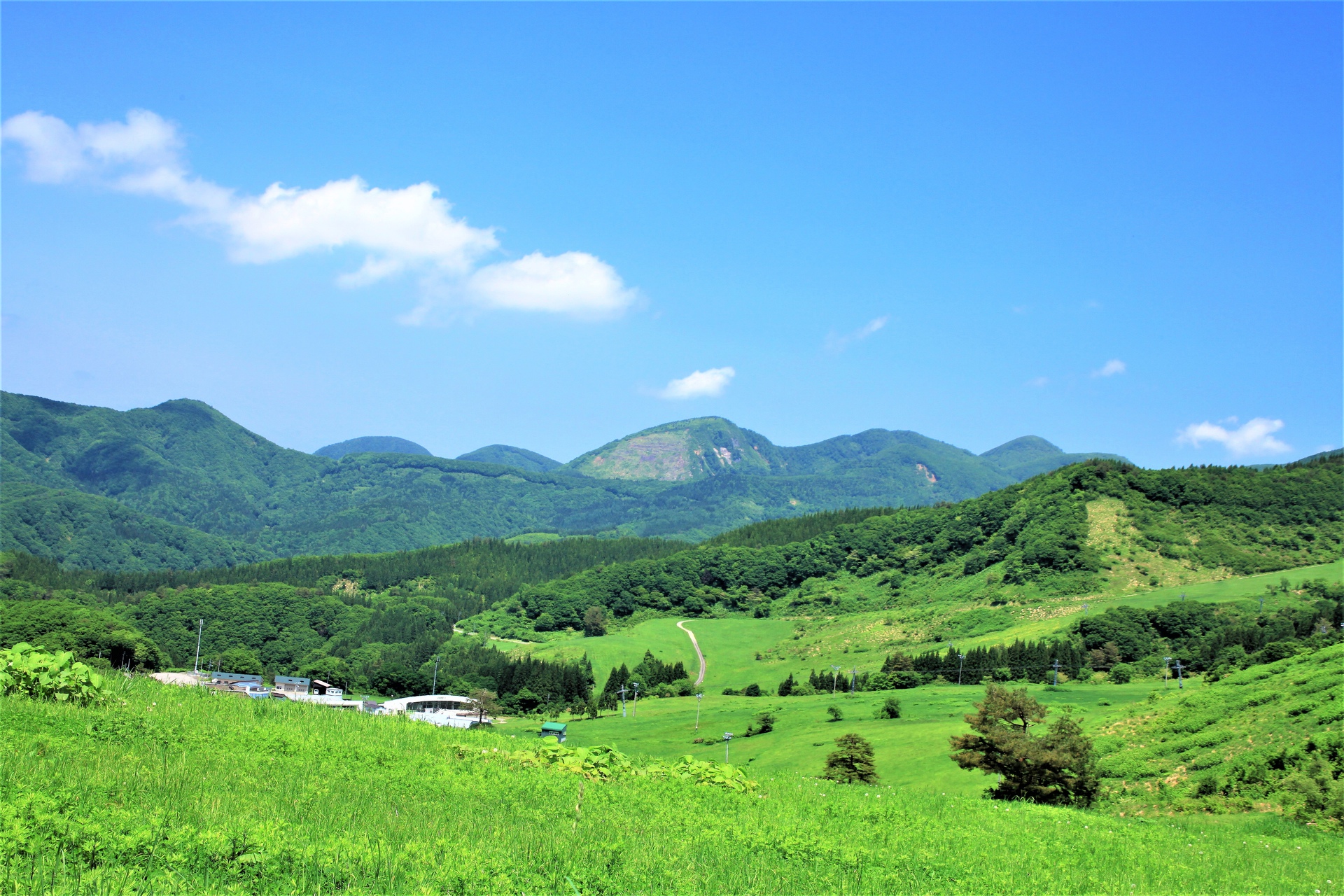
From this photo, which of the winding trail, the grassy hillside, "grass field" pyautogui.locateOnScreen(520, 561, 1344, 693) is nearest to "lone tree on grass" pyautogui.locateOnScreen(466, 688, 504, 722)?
"grass field" pyautogui.locateOnScreen(520, 561, 1344, 693)

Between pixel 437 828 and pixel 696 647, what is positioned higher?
pixel 437 828

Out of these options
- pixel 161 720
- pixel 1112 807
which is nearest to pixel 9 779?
pixel 161 720

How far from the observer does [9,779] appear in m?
10.2

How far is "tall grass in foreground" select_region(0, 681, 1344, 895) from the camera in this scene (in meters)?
8.86

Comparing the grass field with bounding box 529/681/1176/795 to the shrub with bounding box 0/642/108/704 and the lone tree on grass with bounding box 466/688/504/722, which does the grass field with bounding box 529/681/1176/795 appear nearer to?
the lone tree on grass with bounding box 466/688/504/722

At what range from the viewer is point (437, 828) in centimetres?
1072

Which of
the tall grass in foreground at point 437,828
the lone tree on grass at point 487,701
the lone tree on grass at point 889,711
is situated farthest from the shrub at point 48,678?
the lone tree on grass at point 487,701

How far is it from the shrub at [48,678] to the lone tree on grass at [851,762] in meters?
31.4

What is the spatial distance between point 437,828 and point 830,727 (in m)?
73.7

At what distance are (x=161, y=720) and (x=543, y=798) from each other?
6.55m

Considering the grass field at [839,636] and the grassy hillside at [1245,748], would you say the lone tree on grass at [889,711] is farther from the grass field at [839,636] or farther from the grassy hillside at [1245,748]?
the grass field at [839,636]

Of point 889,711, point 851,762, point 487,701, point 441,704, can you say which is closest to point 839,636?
point 487,701

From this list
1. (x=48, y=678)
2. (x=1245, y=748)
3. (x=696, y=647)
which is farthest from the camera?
(x=696, y=647)

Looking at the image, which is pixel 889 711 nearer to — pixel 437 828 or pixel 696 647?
pixel 437 828
